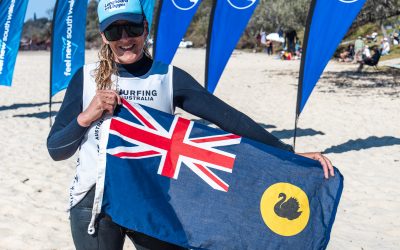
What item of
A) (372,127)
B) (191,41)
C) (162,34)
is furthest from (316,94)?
(191,41)

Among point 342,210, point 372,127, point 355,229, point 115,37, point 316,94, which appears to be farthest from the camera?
point 316,94

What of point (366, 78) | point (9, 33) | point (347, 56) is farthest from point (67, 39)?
point (347, 56)

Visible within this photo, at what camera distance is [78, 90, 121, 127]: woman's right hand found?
2.06 meters

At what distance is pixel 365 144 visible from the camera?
30.6 ft

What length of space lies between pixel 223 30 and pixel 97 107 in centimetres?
683

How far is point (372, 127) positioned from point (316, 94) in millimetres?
5264

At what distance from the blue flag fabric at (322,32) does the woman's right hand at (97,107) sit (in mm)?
4938

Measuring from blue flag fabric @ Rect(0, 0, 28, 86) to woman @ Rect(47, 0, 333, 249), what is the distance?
370 inches

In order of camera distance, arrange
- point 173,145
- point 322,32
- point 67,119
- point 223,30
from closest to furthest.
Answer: point 67,119, point 173,145, point 322,32, point 223,30

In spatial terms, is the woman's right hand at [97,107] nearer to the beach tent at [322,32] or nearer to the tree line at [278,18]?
the beach tent at [322,32]

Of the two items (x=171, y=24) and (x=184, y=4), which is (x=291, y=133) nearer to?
(x=171, y=24)

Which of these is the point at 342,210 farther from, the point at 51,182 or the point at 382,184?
the point at 51,182

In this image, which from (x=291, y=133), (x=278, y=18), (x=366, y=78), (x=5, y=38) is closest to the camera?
(x=291, y=133)

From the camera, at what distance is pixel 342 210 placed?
580 centimetres
